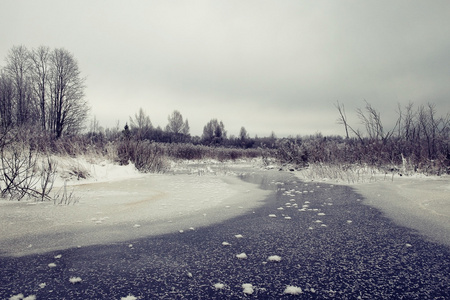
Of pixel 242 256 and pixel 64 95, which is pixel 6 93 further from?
pixel 242 256

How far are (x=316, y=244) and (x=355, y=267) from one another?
0.69m

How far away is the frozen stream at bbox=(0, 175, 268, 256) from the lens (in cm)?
316

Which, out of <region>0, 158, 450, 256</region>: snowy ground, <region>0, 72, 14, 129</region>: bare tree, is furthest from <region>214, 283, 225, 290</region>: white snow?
<region>0, 72, 14, 129</region>: bare tree

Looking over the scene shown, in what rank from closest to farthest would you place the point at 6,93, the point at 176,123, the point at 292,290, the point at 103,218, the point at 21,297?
the point at 21,297 < the point at 292,290 < the point at 103,218 < the point at 6,93 < the point at 176,123

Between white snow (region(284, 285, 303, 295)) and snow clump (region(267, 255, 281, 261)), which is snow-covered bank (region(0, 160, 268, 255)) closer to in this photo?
snow clump (region(267, 255, 281, 261))

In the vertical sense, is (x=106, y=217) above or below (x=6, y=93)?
below

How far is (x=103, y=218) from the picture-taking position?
420 cm

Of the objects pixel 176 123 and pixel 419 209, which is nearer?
pixel 419 209

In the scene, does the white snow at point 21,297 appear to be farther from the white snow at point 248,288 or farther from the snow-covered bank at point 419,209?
the snow-covered bank at point 419,209

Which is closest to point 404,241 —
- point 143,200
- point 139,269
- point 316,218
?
point 316,218

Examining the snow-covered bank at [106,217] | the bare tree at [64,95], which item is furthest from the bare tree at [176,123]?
the snow-covered bank at [106,217]

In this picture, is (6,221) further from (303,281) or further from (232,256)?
(303,281)

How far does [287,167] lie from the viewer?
18.6 metres

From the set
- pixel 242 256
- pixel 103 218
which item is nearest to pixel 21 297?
pixel 242 256
